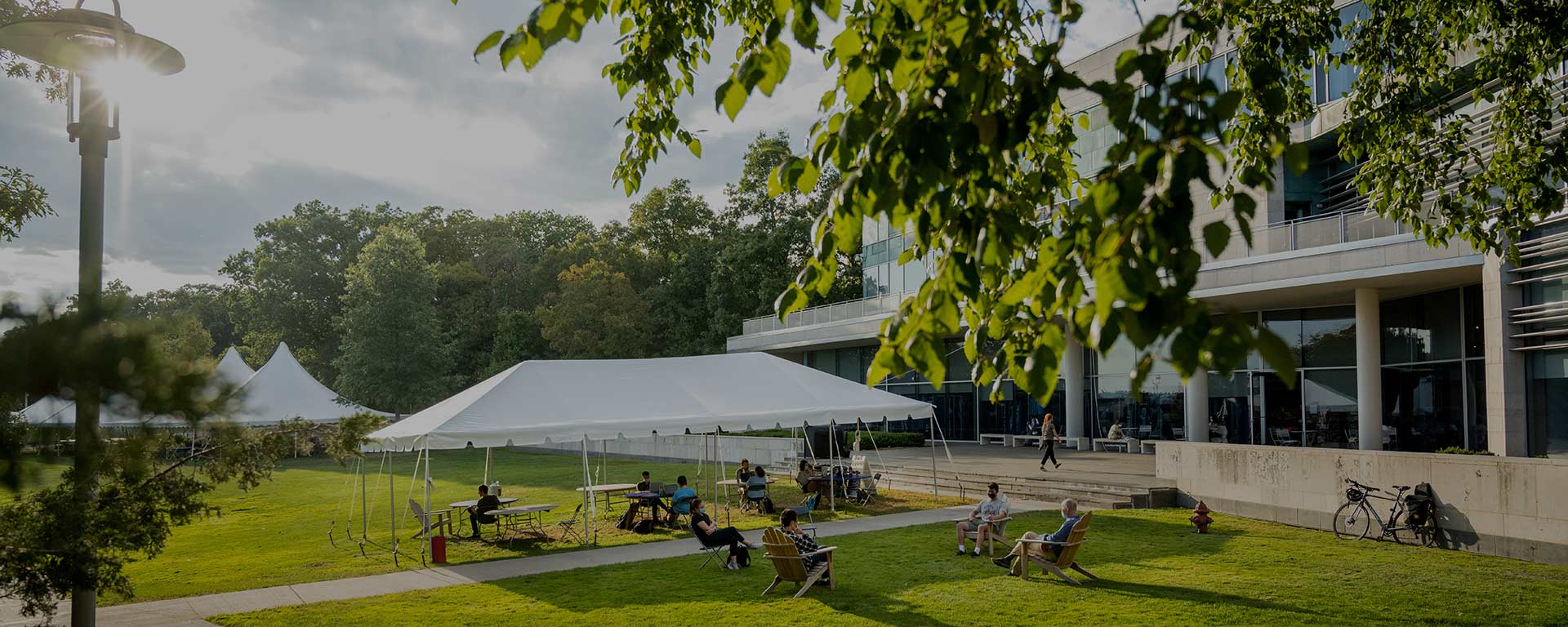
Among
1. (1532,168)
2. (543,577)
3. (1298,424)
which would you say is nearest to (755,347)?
(1298,424)

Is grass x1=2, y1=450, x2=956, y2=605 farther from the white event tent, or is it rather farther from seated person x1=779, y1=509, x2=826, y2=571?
seated person x1=779, y1=509, x2=826, y2=571

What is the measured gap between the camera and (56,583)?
461 centimetres

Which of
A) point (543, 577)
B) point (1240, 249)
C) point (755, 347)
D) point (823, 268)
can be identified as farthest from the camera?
point (755, 347)

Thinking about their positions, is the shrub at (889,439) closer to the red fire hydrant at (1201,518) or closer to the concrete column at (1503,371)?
the concrete column at (1503,371)

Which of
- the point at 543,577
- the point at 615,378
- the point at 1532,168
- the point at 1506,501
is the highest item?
the point at 1532,168

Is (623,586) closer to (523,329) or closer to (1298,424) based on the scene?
(1298,424)

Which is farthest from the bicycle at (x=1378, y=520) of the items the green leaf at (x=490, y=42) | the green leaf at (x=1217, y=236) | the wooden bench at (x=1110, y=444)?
the wooden bench at (x=1110, y=444)

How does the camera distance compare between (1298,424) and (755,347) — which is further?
(755,347)

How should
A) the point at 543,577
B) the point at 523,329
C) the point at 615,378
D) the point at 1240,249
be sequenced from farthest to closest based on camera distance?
the point at 523,329 → the point at 1240,249 → the point at 615,378 → the point at 543,577

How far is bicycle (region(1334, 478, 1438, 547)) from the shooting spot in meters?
13.8

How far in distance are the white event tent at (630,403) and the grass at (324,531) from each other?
1321 millimetres

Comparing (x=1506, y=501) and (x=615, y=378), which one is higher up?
(x=615, y=378)

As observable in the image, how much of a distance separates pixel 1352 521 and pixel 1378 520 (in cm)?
39

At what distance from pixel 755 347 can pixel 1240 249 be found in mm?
26271
